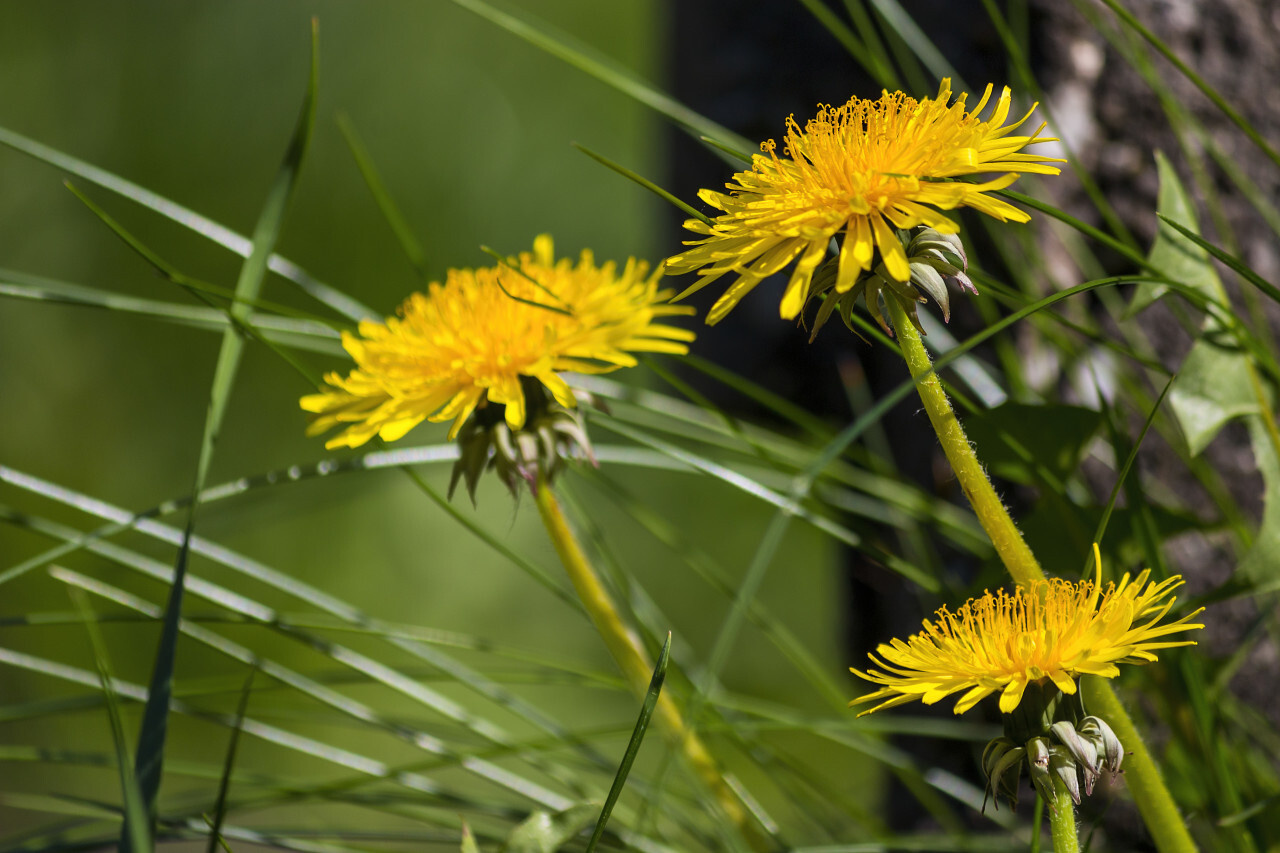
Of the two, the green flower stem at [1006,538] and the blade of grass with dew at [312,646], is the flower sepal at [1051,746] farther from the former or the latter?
the blade of grass with dew at [312,646]

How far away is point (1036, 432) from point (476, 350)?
0.44ft

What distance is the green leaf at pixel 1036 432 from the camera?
0.21 m

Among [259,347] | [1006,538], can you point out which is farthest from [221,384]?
[259,347]

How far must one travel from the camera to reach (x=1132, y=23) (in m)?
0.20

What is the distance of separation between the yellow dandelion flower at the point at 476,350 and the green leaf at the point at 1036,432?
76mm

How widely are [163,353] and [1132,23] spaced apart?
188cm

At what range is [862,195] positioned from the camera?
153 mm

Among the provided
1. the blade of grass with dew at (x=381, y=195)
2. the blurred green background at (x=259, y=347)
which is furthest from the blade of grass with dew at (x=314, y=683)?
the blurred green background at (x=259, y=347)

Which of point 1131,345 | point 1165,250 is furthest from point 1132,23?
point 1131,345

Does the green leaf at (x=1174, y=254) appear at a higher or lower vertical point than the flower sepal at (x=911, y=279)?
higher

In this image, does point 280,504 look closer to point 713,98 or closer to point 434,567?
point 713,98

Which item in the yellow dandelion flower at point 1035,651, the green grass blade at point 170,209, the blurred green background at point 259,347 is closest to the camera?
the yellow dandelion flower at point 1035,651

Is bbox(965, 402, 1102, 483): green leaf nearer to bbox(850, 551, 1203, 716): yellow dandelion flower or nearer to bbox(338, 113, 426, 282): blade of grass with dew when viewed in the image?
bbox(850, 551, 1203, 716): yellow dandelion flower

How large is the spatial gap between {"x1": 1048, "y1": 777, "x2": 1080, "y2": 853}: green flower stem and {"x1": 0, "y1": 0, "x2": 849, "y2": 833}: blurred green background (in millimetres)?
1387
